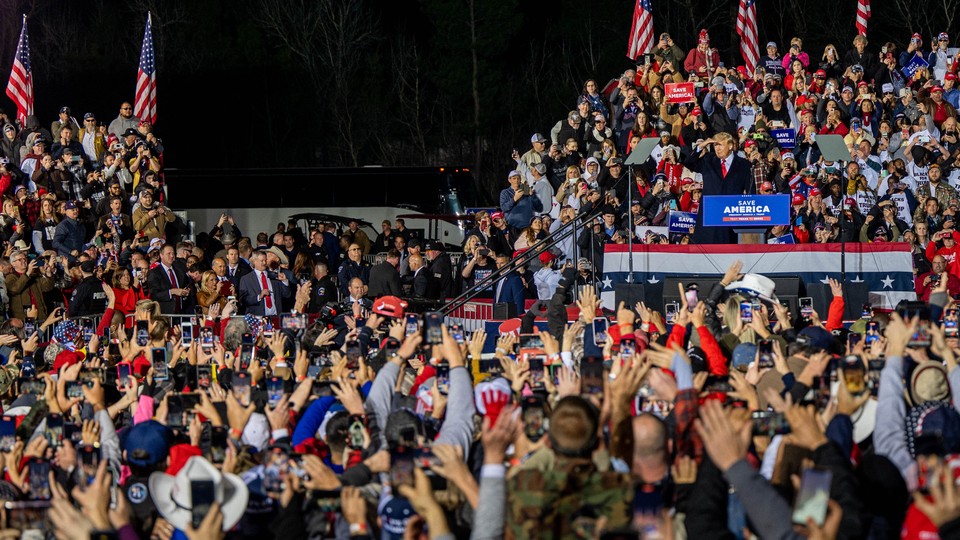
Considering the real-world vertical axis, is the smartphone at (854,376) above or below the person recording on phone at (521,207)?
below

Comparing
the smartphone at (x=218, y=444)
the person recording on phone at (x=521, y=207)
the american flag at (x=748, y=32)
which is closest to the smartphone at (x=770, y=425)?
the smartphone at (x=218, y=444)

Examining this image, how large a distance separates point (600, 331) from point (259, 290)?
8.11 meters

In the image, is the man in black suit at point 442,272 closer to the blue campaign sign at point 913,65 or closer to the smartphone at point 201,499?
the blue campaign sign at point 913,65

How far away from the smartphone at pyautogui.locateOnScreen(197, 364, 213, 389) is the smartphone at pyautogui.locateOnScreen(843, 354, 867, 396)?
4651 mm

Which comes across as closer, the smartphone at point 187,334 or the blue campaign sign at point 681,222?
the smartphone at point 187,334

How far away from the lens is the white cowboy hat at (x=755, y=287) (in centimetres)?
1445

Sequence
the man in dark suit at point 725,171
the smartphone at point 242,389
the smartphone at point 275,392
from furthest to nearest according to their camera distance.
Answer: the man in dark suit at point 725,171 → the smartphone at point 242,389 → the smartphone at point 275,392

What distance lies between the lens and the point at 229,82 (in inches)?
1829

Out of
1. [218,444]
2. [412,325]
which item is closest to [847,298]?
[412,325]

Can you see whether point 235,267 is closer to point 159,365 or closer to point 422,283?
point 422,283

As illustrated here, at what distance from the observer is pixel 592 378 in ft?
23.4

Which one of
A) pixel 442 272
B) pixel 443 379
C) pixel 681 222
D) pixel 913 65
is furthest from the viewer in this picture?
pixel 913 65

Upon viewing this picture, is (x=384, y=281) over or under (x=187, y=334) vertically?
over

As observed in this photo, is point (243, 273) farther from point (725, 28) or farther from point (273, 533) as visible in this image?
point (725, 28)
